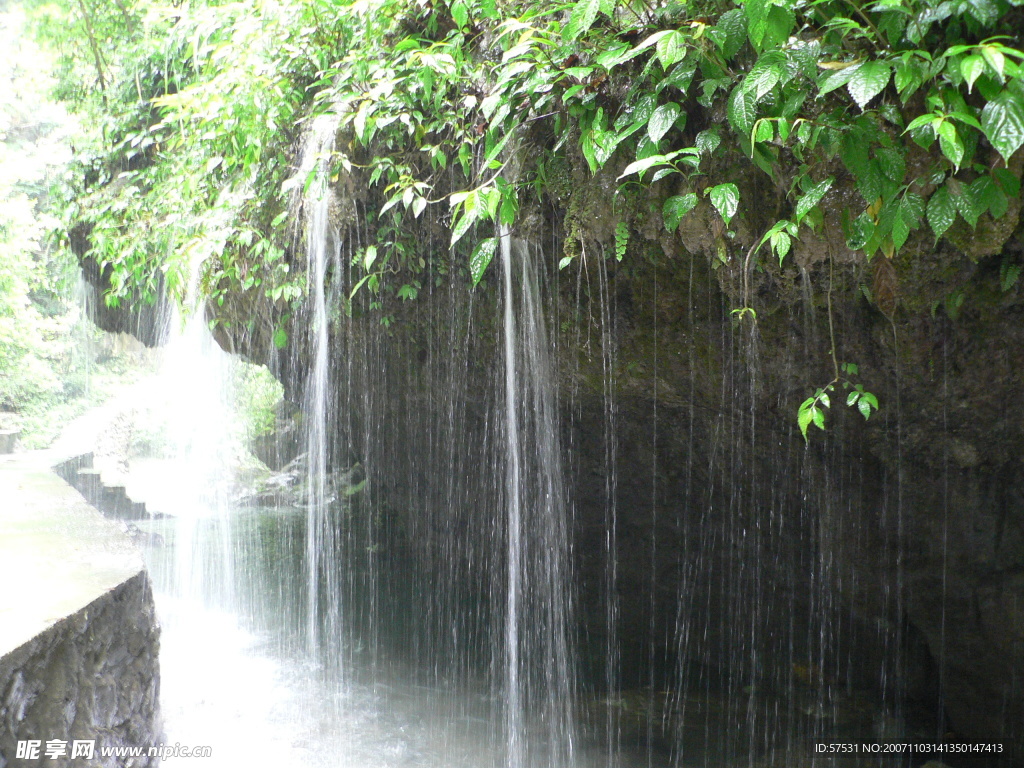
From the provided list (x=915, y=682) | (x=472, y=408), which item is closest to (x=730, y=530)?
(x=915, y=682)

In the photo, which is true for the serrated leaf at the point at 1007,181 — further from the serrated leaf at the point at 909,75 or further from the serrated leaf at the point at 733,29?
the serrated leaf at the point at 733,29

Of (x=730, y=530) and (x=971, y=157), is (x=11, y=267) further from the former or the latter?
(x=971, y=157)

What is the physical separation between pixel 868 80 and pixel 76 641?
12.4ft

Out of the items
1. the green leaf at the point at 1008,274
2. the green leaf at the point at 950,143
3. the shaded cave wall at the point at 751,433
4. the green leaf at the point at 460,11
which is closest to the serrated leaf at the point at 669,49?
the shaded cave wall at the point at 751,433

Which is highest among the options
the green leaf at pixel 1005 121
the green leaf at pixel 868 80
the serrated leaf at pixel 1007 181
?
the green leaf at pixel 868 80

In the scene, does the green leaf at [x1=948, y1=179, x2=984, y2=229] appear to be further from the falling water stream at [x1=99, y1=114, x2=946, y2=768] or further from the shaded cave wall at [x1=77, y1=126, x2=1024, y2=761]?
the falling water stream at [x1=99, y1=114, x2=946, y2=768]

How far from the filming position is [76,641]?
314cm

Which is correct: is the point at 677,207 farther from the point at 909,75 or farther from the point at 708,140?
the point at 909,75

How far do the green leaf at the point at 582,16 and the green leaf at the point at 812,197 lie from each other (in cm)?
99

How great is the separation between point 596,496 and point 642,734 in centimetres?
185

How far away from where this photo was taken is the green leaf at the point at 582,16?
8.26 ft

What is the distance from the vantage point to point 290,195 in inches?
194

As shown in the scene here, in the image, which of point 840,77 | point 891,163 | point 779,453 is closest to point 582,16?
point 840,77

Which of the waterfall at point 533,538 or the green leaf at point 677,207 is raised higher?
the green leaf at point 677,207
